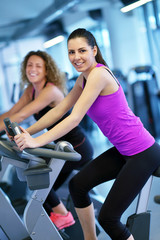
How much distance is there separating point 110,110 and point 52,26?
37.4ft

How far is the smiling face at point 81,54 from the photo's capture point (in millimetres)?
1749

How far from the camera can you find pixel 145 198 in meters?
1.81

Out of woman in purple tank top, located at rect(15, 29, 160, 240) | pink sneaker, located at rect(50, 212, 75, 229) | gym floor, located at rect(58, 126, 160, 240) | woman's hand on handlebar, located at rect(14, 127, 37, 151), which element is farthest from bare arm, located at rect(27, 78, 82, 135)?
pink sneaker, located at rect(50, 212, 75, 229)

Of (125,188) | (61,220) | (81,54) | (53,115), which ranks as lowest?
(61,220)

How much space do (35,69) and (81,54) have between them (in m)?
0.92

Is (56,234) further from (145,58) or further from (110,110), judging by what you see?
(145,58)

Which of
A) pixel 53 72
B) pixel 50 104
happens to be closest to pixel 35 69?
pixel 53 72

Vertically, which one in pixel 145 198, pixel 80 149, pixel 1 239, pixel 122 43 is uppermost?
pixel 122 43

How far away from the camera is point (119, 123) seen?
1.68 m

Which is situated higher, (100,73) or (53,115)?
(100,73)

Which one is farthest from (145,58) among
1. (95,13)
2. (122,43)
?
(95,13)

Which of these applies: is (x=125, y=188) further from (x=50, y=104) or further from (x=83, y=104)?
(x=50, y=104)

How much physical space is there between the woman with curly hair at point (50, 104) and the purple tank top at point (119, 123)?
750 millimetres

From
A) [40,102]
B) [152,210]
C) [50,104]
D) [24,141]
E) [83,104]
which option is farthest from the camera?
[152,210]
